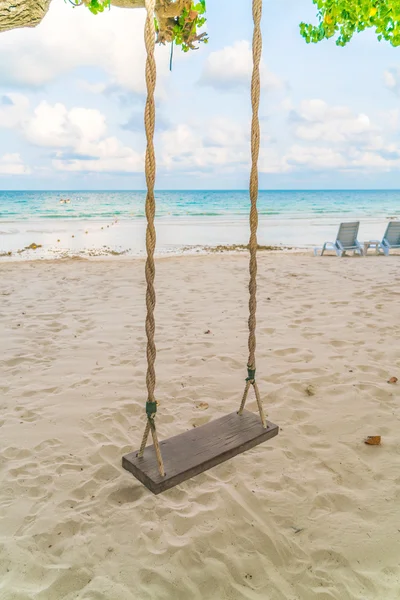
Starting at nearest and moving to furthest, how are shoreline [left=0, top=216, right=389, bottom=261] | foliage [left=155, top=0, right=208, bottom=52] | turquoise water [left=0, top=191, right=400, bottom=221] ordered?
foliage [left=155, top=0, right=208, bottom=52]
shoreline [left=0, top=216, right=389, bottom=261]
turquoise water [left=0, top=191, right=400, bottom=221]

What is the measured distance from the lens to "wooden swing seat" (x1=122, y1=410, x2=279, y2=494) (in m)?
2.13

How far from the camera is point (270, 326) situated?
5.09m

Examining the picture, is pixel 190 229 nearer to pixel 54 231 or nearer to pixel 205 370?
pixel 54 231

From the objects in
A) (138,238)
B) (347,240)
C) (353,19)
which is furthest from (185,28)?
(138,238)

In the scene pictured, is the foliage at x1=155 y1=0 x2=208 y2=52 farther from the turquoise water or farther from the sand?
the turquoise water

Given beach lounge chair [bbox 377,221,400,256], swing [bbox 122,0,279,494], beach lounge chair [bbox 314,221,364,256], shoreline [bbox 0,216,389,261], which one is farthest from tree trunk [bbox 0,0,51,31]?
shoreline [bbox 0,216,389,261]

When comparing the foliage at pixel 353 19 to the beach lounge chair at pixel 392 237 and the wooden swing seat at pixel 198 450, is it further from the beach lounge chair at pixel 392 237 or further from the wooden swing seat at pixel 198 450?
the beach lounge chair at pixel 392 237

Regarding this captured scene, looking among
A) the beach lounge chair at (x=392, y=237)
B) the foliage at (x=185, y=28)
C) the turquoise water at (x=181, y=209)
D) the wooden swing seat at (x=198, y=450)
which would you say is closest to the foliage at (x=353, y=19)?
the foliage at (x=185, y=28)

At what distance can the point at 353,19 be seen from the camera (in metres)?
5.39

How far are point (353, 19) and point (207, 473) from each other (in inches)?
233

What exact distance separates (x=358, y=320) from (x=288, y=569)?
3.85 m

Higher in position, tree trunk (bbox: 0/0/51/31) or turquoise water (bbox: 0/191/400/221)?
tree trunk (bbox: 0/0/51/31)

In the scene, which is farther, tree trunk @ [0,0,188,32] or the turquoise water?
the turquoise water

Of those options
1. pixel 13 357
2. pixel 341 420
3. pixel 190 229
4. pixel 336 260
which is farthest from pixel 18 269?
pixel 190 229
